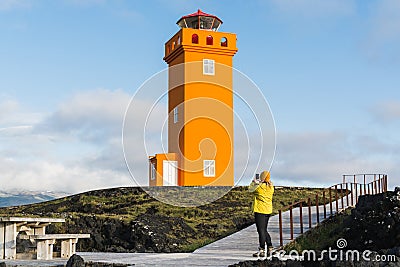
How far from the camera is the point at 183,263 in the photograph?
10.3 m

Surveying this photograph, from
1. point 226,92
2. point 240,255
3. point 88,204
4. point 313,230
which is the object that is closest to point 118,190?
point 88,204

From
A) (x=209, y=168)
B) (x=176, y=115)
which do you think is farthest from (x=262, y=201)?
(x=176, y=115)

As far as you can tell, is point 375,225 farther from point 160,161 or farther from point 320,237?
point 160,161

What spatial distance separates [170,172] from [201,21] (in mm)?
8577

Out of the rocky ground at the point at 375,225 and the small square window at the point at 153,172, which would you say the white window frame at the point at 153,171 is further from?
the rocky ground at the point at 375,225

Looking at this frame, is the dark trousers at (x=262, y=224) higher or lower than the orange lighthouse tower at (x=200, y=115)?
lower

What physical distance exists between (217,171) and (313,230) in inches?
630

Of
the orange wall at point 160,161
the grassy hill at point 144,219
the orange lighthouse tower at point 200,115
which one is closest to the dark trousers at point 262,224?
the grassy hill at point 144,219

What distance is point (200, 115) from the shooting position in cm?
3023

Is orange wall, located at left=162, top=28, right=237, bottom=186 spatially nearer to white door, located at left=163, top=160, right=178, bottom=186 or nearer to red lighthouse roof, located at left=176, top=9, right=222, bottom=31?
white door, located at left=163, top=160, right=178, bottom=186

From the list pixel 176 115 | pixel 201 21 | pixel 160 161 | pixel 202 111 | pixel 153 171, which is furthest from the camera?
pixel 201 21

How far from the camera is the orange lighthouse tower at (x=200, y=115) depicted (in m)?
30.0

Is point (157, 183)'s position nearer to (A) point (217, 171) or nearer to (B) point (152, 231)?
(A) point (217, 171)

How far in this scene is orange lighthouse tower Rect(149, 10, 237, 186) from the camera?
2998 centimetres
